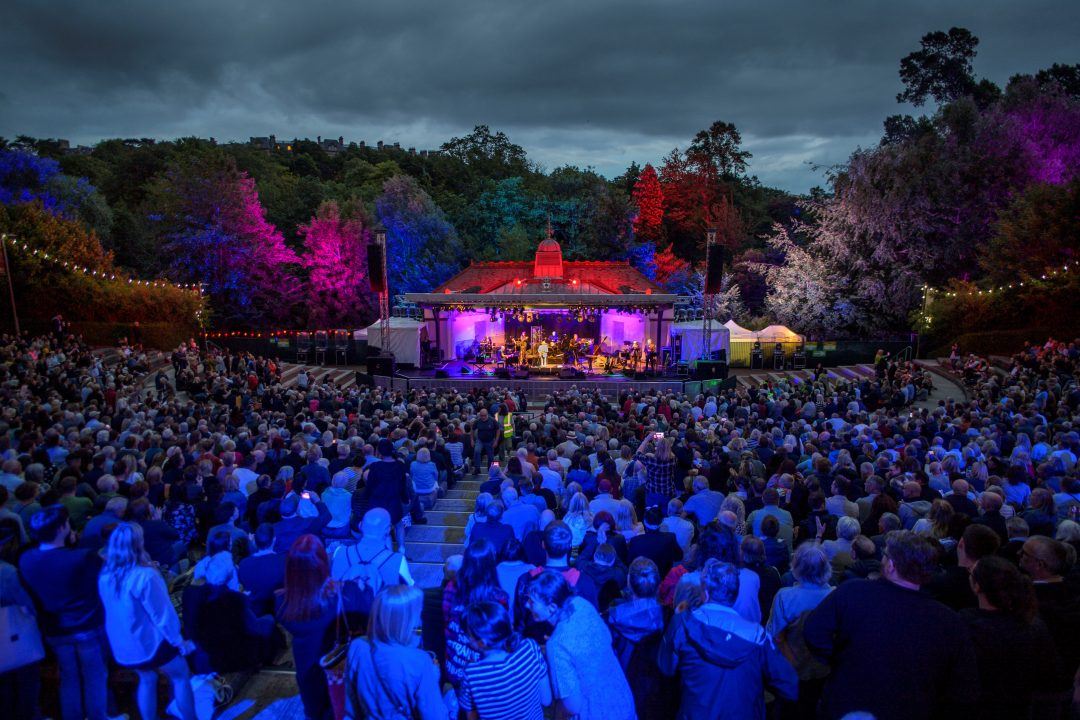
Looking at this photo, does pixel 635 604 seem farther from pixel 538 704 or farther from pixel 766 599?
pixel 766 599

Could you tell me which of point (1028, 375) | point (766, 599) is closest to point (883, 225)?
point (1028, 375)

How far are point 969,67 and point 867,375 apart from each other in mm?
19804

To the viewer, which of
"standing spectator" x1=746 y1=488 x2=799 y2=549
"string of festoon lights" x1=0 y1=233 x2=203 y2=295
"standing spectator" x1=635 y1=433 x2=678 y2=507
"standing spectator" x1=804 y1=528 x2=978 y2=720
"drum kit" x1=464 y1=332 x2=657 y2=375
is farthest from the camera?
"drum kit" x1=464 y1=332 x2=657 y2=375

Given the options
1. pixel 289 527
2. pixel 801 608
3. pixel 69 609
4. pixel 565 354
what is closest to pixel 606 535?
pixel 801 608

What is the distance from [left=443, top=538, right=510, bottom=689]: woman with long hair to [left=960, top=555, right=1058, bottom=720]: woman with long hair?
179cm

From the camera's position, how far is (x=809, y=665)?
8.83 feet

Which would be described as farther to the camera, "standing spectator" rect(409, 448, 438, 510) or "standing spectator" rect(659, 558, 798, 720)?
"standing spectator" rect(409, 448, 438, 510)

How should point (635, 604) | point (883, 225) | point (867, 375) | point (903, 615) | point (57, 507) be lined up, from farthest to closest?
point (883, 225) < point (867, 375) < point (57, 507) < point (635, 604) < point (903, 615)

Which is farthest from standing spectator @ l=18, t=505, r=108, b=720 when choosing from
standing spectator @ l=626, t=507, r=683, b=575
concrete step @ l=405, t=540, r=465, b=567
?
standing spectator @ l=626, t=507, r=683, b=575

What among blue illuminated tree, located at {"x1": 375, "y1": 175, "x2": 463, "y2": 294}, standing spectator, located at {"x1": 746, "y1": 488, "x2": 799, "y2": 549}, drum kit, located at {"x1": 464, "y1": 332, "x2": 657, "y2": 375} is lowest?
drum kit, located at {"x1": 464, "y1": 332, "x2": 657, "y2": 375}

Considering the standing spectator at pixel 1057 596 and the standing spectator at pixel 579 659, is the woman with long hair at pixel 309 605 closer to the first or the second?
the standing spectator at pixel 579 659

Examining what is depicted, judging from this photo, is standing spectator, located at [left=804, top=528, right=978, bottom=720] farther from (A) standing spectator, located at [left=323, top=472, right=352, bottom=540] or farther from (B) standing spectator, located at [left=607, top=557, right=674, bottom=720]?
(A) standing spectator, located at [left=323, top=472, right=352, bottom=540]

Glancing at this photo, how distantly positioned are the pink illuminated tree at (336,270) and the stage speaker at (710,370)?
599 inches

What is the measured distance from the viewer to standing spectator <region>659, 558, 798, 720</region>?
2307 mm
